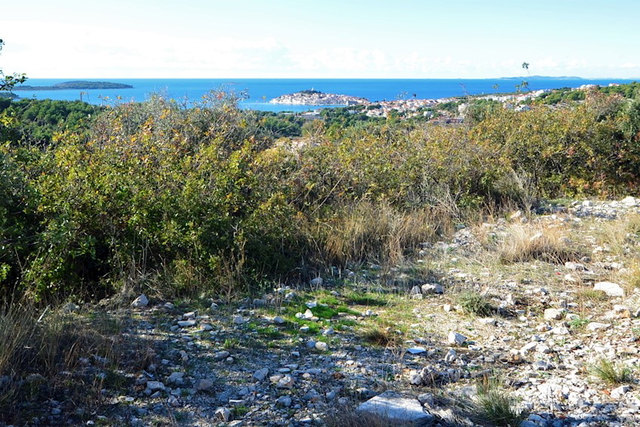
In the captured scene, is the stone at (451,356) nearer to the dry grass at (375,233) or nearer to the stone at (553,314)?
the stone at (553,314)

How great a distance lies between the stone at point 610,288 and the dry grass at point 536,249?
903 mm

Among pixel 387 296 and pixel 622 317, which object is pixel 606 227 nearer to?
pixel 622 317

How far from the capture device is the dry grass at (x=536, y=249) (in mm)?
6566

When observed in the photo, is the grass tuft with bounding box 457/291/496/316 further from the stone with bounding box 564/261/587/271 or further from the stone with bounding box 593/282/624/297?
the stone with bounding box 564/261/587/271

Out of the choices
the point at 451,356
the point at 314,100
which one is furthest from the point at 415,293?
the point at 314,100

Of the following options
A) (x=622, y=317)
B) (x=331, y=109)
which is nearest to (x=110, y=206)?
(x=622, y=317)

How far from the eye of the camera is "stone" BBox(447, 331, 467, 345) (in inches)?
175

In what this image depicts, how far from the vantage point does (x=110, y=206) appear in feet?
18.2

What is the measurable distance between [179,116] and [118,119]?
120 cm

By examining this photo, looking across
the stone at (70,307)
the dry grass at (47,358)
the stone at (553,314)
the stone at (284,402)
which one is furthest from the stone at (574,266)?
the stone at (70,307)

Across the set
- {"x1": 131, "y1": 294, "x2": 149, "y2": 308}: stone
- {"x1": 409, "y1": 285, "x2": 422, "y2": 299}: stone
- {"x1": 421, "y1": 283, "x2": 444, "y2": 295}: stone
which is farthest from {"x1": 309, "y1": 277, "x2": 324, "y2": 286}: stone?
{"x1": 131, "y1": 294, "x2": 149, "y2": 308}: stone

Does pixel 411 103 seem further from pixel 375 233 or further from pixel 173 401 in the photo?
pixel 173 401

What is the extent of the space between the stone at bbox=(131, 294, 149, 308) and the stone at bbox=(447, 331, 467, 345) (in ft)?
9.18

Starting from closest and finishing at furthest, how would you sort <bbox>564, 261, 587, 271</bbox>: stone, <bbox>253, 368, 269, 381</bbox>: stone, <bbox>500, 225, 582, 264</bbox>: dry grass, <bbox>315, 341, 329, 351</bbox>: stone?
<bbox>253, 368, 269, 381</bbox>: stone < <bbox>315, 341, 329, 351</bbox>: stone < <bbox>564, 261, 587, 271</bbox>: stone < <bbox>500, 225, 582, 264</bbox>: dry grass
